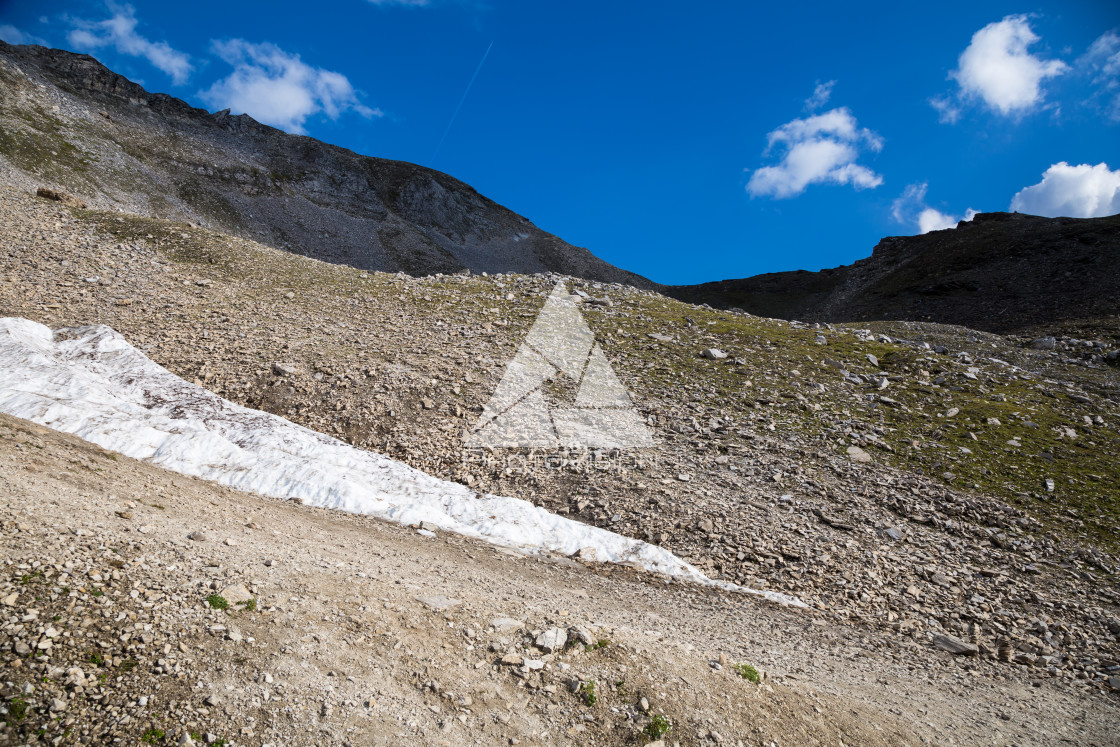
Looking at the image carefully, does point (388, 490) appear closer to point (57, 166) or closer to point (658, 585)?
Answer: point (658, 585)

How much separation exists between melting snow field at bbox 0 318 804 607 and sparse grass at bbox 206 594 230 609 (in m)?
6.94

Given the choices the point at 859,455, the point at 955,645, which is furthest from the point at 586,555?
the point at 859,455

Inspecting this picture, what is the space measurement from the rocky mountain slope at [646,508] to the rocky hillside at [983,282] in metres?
31.8

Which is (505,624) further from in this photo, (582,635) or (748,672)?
(748,672)

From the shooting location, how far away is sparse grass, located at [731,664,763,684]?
8.36 m

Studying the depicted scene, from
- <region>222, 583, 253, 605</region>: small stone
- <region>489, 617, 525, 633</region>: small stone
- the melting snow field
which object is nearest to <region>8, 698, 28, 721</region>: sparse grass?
<region>222, 583, 253, 605</region>: small stone

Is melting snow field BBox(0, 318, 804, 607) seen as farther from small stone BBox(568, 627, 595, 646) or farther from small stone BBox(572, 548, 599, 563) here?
small stone BBox(568, 627, 595, 646)

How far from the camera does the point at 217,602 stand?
7.15 meters

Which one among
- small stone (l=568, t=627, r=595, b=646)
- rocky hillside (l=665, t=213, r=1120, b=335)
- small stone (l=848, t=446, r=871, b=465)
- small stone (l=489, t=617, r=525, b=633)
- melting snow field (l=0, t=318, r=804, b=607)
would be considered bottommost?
melting snow field (l=0, t=318, r=804, b=607)

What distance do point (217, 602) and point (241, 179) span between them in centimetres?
10354

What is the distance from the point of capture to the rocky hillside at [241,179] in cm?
6662

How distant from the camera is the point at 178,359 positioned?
2100cm

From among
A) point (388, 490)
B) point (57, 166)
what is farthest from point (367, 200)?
point (388, 490)

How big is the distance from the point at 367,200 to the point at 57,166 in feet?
171
